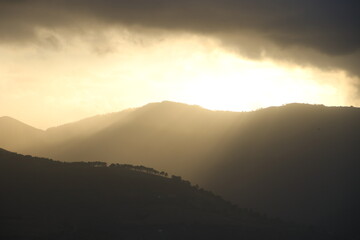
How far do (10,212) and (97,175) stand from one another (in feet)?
92.1

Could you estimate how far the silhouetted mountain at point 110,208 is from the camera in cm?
9494

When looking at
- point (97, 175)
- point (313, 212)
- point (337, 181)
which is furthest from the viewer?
point (337, 181)

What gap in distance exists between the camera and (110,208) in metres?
108

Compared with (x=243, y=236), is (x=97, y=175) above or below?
above

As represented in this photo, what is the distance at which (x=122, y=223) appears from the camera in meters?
98.6

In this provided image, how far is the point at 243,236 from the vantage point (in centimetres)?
9969

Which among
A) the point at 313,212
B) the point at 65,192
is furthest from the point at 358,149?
the point at 65,192

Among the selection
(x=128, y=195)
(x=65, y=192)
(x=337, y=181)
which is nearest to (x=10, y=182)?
(x=65, y=192)

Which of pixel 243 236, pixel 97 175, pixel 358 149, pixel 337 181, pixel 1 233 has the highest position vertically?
pixel 358 149

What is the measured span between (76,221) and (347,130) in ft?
411

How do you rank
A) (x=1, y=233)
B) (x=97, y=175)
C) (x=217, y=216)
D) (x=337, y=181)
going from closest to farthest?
(x=1, y=233), (x=217, y=216), (x=97, y=175), (x=337, y=181)

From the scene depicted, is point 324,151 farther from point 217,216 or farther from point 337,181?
point 217,216

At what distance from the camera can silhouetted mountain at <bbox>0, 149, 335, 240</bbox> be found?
94938mm

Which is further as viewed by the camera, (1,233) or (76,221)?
(76,221)
